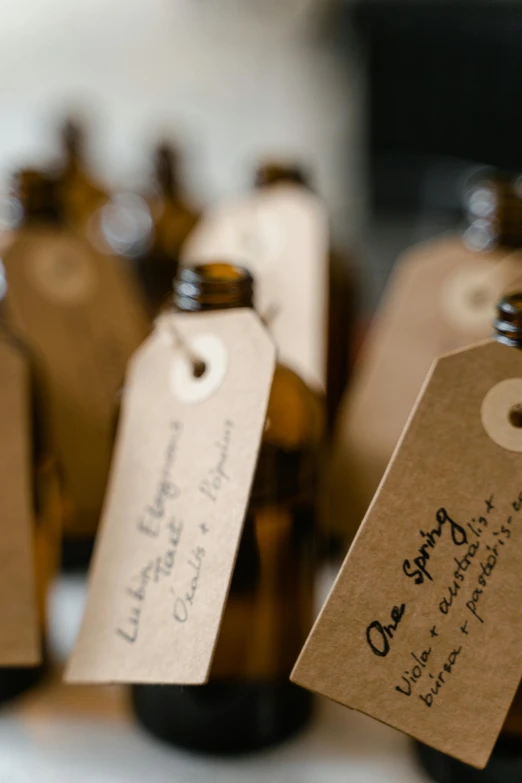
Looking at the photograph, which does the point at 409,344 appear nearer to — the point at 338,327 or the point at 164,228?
the point at 338,327

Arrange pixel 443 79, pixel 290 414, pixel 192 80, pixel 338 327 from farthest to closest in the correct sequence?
pixel 192 80 < pixel 443 79 < pixel 338 327 < pixel 290 414

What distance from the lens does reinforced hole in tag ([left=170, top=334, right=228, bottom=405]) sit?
446 mm

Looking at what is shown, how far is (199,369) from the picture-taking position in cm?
46

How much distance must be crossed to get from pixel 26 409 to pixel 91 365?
0.51 feet

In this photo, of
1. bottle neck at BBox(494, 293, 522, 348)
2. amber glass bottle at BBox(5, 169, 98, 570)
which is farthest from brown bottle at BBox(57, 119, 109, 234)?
bottle neck at BBox(494, 293, 522, 348)

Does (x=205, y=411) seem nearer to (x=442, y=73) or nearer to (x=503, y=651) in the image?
(x=503, y=651)

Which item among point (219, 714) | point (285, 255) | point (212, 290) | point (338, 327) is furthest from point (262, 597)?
point (338, 327)

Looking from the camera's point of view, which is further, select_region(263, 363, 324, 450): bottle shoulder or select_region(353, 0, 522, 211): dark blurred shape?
select_region(353, 0, 522, 211): dark blurred shape

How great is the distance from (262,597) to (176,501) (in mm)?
93

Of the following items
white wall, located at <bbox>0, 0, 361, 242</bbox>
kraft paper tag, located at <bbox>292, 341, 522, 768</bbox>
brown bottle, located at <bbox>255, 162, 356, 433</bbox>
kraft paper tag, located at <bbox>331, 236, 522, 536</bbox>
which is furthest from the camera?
white wall, located at <bbox>0, 0, 361, 242</bbox>

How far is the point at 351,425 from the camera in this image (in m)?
0.62

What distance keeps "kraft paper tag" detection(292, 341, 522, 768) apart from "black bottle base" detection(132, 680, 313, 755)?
125 millimetres

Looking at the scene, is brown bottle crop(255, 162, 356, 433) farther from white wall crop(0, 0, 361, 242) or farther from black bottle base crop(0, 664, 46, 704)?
white wall crop(0, 0, 361, 242)

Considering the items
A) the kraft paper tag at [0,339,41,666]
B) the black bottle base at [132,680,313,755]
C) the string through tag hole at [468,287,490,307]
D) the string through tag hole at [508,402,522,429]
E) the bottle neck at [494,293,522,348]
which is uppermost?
the bottle neck at [494,293,522,348]
